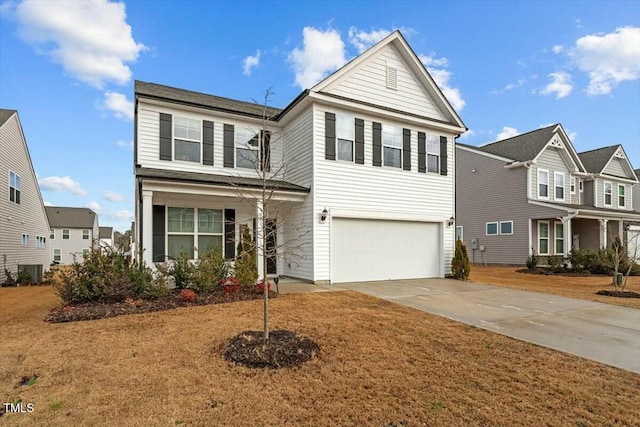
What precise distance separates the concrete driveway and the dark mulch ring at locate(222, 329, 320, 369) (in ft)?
11.6

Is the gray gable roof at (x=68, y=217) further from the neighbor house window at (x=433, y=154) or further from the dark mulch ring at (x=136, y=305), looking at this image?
the neighbor house window at (x=433, y=154)

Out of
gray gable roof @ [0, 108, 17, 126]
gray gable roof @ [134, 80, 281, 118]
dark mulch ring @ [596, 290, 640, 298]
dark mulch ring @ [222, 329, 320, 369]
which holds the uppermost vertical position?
gray gable roof @ [0, 108, 17, 126]

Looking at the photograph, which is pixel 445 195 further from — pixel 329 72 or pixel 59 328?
pixel 59 328

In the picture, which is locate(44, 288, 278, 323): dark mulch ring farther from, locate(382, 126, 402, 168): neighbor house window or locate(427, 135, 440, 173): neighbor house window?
locate(427, 135, 440, 173): neighbor house window

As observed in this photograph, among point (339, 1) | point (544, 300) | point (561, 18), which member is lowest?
point (544, 300)

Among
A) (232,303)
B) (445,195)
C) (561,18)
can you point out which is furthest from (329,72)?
(561,18)

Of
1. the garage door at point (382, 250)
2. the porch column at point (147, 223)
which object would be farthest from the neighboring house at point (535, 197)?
the porch column at point (147, 223)

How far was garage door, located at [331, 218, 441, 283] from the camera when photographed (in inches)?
460

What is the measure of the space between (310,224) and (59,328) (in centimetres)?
690

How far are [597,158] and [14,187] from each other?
36.8m

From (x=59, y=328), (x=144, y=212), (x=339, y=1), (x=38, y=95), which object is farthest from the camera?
(x=339, y=1)

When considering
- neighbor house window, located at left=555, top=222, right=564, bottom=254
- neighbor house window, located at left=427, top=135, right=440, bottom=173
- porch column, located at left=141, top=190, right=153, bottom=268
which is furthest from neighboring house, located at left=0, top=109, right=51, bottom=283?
neighbor house window, located at left=555, top=222, right=564, bottom=254

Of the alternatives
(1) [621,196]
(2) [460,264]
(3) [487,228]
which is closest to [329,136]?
(2) [460,264]

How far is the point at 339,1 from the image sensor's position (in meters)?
13.4
